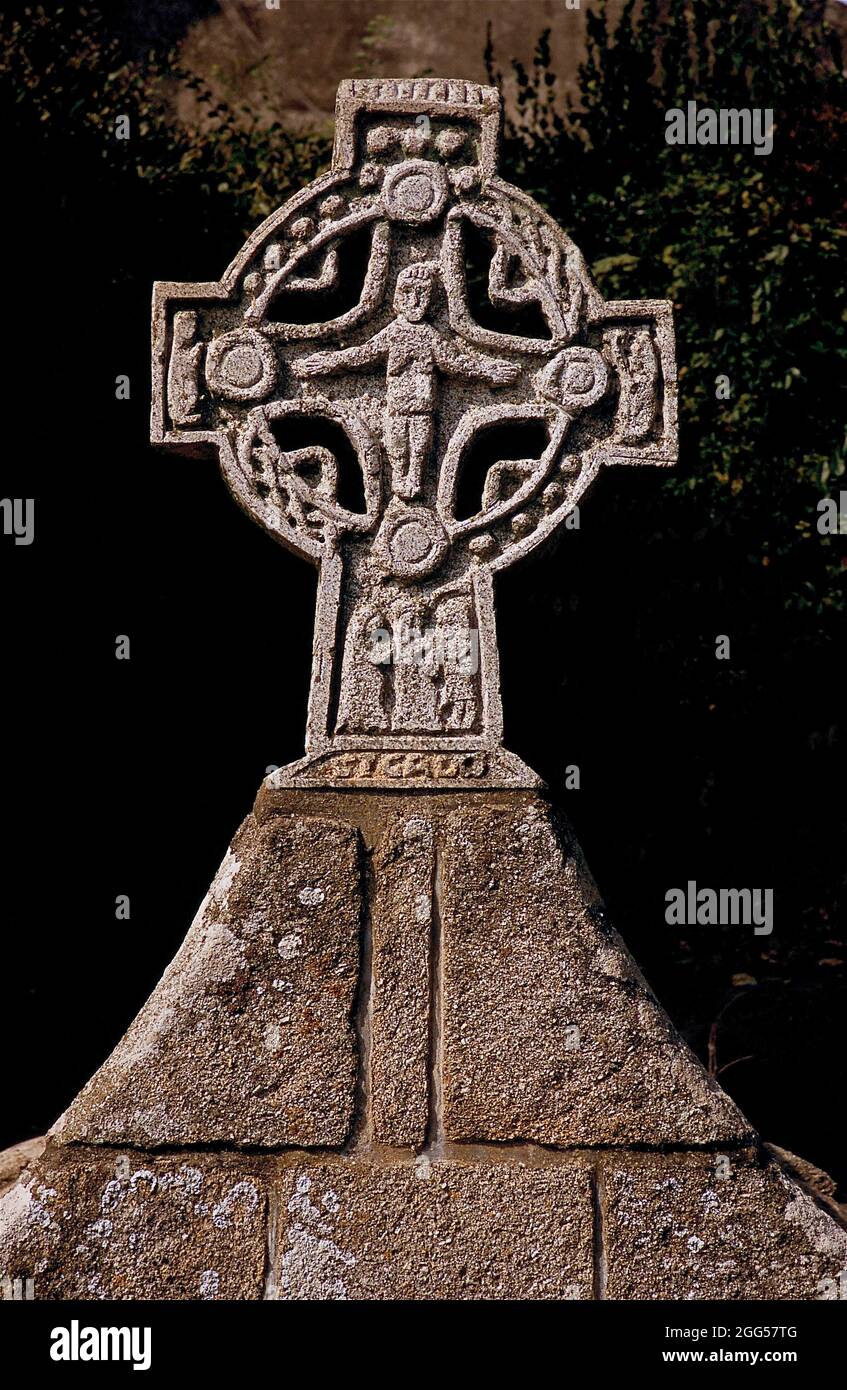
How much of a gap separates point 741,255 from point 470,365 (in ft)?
13.2

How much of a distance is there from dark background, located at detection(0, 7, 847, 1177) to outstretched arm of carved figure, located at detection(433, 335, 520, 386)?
1.86m

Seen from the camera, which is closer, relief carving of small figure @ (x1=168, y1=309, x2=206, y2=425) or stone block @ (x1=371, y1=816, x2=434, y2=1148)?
stone block @ (x1=371, y1=816, x2=434, y2=1148)

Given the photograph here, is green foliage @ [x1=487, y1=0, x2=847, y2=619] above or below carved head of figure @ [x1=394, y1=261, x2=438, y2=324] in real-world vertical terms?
above

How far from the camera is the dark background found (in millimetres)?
5582

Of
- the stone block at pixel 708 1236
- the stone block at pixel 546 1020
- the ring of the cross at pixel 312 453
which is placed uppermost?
the ring of the cross at pixel 312 453

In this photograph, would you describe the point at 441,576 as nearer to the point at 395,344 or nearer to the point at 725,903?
the point at 395,344

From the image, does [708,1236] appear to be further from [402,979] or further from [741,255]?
[741,255]

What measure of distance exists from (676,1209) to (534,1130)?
13.1 inches

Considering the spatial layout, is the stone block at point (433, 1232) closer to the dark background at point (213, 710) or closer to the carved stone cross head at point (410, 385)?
the carved stone cross head at point (410, 385)

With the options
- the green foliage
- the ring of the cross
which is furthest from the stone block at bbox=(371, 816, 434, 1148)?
the green foliage

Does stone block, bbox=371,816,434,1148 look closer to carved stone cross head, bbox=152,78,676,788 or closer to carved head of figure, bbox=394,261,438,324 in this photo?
carved stone cross head, bbox=152,78,676,788

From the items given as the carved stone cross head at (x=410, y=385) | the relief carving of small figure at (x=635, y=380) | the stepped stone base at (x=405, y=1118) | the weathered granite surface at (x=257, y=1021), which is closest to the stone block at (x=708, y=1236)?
the stepped stone base at (x=405, y=1118)

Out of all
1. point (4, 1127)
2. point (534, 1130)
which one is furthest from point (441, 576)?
point (4, 1127)

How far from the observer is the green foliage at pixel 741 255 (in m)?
6.61
